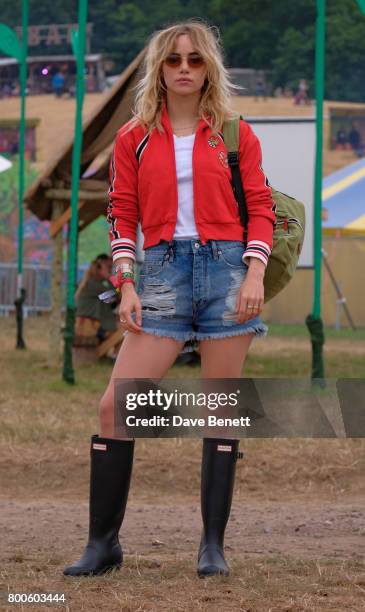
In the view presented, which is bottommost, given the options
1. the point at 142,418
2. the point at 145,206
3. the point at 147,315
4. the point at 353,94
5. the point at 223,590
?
the point at 353,94

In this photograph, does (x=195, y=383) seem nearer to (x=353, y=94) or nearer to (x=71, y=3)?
(x=353, y=94)

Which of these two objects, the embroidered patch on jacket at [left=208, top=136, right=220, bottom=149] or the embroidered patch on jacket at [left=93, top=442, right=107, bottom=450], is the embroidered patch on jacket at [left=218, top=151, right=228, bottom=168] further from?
the embroidered patch on jacket at [left=93, top=442, right=107, bottom=450]

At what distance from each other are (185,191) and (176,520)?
2335 millimetres

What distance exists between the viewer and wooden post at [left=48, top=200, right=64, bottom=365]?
13227 millimetres

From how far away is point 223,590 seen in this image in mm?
4156

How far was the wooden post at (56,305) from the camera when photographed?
13.2 metres

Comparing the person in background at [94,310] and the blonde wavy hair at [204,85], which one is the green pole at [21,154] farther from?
the blonde wavy hair at [204,85]

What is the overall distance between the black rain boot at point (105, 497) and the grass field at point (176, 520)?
8 cm

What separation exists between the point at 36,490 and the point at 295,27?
141 feet

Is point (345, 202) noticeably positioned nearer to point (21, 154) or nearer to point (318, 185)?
point (21, 154)

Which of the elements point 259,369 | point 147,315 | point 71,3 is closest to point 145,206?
point 147,315

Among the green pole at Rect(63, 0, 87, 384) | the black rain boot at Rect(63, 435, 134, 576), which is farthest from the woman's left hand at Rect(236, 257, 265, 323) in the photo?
the green pole at Rect(63, 0, 87, 384)

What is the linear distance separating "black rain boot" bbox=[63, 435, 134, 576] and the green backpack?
27.7 inches

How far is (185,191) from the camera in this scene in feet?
13.7
